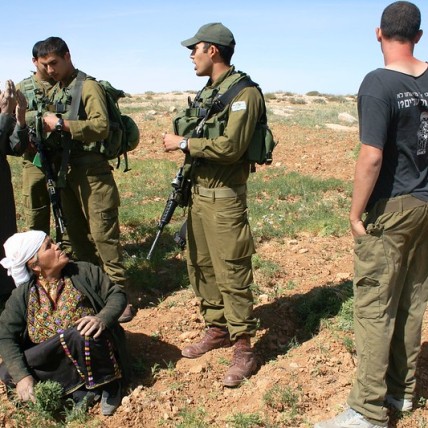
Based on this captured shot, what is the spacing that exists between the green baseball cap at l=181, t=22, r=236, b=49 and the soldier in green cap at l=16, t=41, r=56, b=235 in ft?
6.02

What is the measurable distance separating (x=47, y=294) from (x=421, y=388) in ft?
7.71

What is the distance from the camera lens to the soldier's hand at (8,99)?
422 centimetres

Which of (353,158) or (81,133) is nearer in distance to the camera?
(81,133)

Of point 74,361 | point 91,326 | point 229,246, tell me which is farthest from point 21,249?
point 229,246

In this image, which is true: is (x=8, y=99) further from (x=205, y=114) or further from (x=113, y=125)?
(x=205, y=114)

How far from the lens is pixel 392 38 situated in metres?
2.64

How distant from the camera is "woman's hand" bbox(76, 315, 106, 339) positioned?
10.8 ft

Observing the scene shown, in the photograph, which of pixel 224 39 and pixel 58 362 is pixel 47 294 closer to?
pixel 58 362

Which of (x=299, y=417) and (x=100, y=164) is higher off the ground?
(x=100, y=164)

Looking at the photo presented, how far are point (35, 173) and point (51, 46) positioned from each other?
47.6 inches

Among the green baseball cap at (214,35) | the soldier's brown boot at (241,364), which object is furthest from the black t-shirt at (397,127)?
the soldier's brown boot at (241,364)

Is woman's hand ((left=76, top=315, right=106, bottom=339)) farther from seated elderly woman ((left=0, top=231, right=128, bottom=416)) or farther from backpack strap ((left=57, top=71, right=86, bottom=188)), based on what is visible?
backpack strap ((left=57, top=71, right=86, bottom=188))

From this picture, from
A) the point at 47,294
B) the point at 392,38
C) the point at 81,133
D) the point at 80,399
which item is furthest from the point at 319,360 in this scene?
the point at 81,133

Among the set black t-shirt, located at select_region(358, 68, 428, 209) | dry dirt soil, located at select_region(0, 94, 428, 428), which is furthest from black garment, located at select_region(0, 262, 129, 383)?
black t-shirt, located at select_region(358, 68, 428, 209)
